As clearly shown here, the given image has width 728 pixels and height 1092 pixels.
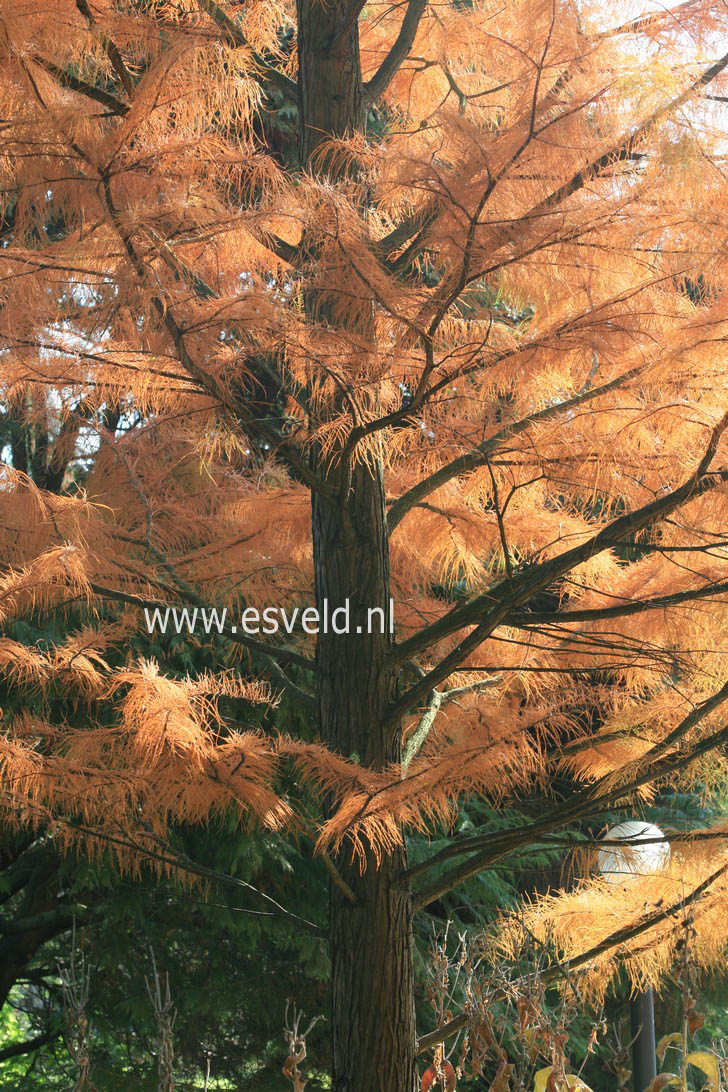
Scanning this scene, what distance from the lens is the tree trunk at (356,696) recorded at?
2525mm

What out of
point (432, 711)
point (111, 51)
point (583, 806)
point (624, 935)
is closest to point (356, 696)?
point (432, 711)

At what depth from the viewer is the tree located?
194cm

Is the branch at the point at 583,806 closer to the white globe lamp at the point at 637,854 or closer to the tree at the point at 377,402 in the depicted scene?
the tree at the point at 377,402

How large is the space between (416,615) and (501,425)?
0.76 m

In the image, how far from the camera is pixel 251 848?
14.3ft

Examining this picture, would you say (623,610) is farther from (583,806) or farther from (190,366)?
(190,366)

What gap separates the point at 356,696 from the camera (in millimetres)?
2719

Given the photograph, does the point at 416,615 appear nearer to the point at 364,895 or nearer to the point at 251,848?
the point at 364,895

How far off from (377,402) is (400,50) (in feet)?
3.84

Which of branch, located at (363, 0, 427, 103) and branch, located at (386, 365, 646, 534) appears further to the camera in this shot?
branch, located at (363, 0, 427, 103)

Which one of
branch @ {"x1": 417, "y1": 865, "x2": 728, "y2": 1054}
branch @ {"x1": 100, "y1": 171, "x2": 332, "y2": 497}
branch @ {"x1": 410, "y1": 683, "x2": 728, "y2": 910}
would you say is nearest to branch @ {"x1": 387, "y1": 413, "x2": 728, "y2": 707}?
branch @ {"x1": 410, "y1": 683, "x2": 728, "y2": 910}

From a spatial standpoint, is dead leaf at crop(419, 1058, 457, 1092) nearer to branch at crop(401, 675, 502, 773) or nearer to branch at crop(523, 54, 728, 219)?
branch at crop(401, 675, 502, 773)

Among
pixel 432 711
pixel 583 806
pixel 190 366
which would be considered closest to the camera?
pixel 190 366

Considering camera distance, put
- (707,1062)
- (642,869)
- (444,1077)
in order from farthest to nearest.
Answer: (642,869), (444,1077), (707,1062)
